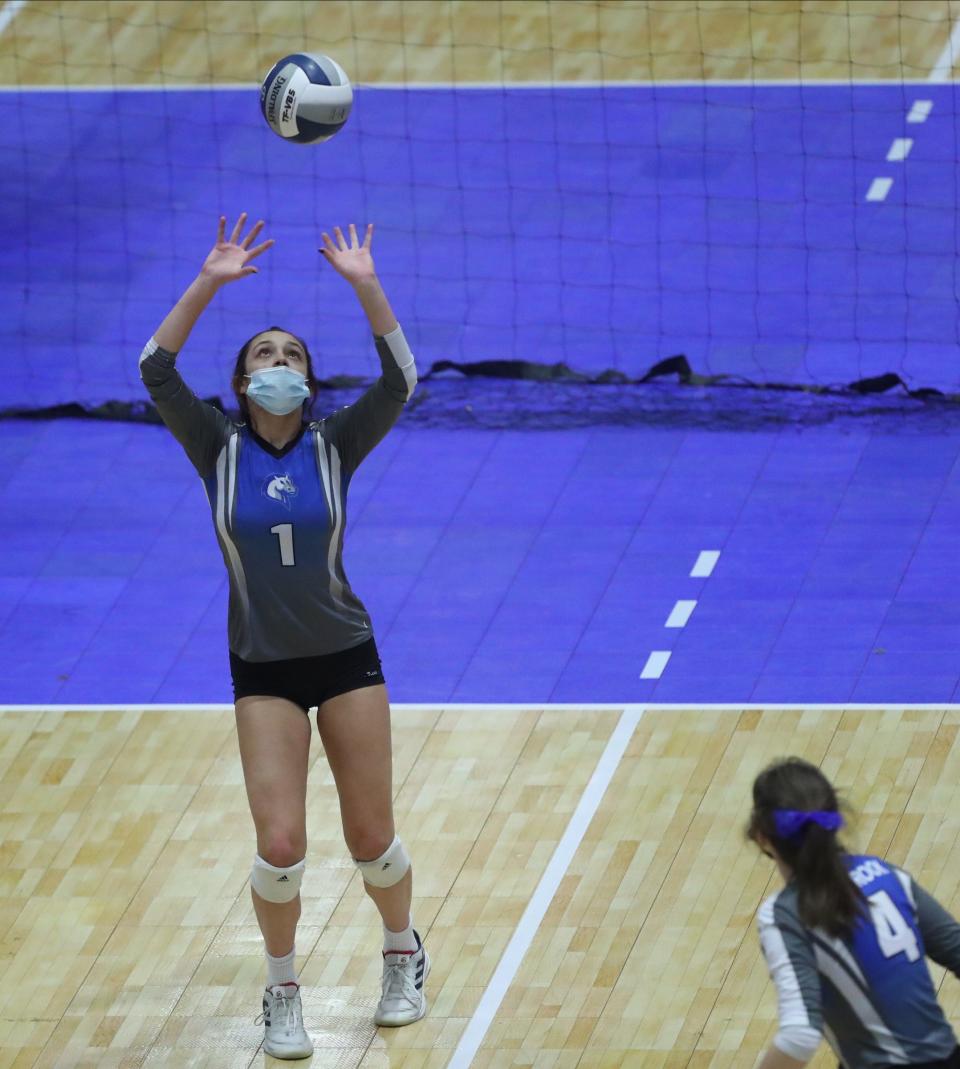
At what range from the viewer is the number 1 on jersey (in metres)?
6.34

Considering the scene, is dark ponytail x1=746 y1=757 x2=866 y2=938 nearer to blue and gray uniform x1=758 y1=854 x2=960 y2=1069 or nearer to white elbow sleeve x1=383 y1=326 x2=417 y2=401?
blue and gray uniform x1=758 y1=854 x2=960 y2=1069

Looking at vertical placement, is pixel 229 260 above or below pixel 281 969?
above

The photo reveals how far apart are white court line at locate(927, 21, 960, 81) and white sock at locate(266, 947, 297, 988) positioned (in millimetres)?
9725

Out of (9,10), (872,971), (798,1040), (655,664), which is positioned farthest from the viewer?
(9,10)

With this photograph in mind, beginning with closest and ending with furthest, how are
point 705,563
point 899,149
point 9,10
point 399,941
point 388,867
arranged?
point 388,867 → point 399,941 → point 705,563 → point 899,149 → point 9,10

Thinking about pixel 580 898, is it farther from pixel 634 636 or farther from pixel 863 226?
pixel 863 226

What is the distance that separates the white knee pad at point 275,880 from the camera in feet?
21.0

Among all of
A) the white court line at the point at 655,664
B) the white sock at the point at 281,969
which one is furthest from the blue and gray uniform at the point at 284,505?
the white court line at the point at 655,664

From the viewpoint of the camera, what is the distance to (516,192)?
13.7 m

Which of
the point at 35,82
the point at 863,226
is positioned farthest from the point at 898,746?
the point at 35,82

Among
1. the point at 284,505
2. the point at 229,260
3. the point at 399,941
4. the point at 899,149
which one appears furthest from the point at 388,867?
the point at 899,149

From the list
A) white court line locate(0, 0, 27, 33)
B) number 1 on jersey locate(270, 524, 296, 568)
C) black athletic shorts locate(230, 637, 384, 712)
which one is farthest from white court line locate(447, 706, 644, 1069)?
white court line locate(0, 0, 27, 33)

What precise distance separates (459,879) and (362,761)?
1.35 metres

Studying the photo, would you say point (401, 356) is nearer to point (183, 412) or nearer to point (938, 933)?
point (183, 412)
